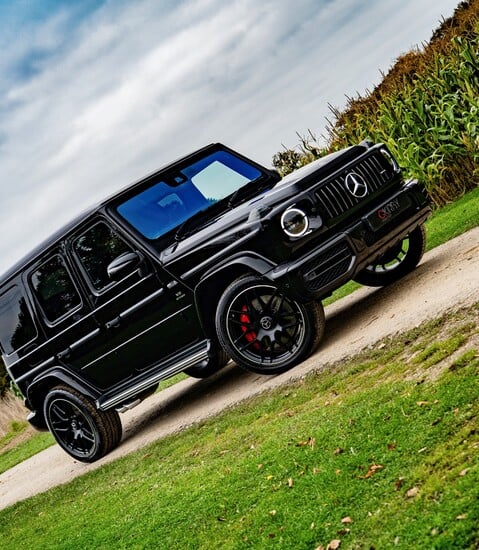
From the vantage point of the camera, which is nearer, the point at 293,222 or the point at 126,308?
the point at 293,222

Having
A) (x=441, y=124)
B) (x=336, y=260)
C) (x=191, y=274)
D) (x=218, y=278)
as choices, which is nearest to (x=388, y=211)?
(x=336, y=260)

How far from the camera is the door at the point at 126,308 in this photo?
8.12 metres

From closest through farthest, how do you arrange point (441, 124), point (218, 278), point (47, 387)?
point (218, 278) → point (47, 387) → point (441, 124)

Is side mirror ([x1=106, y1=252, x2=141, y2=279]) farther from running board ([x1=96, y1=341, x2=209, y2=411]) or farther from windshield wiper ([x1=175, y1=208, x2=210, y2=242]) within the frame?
running board ([x1=96, y1=341, x2=209, y2=411])

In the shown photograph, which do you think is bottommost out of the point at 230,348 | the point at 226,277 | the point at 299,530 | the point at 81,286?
the point at 299,530

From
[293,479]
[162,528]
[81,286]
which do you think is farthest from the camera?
[81,286]

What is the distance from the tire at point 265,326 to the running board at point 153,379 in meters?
0.45

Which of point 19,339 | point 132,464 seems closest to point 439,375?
point 132,464

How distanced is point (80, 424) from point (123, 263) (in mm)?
2289

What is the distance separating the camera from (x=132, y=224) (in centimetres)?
834

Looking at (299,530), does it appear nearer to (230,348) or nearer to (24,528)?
(230,348)

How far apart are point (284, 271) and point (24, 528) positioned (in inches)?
142

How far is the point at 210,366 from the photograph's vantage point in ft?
35.9

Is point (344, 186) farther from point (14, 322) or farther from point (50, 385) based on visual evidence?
point (14, 322)
